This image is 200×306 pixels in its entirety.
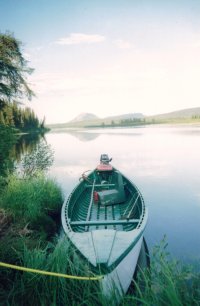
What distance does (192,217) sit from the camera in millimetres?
13898

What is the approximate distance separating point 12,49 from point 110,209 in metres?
15.3

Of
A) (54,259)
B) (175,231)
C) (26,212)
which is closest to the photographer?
(54,259)

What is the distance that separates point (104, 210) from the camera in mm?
10930

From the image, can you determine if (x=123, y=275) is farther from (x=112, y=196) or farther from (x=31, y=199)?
(x=31, y=199)

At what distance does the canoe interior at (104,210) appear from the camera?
852cm

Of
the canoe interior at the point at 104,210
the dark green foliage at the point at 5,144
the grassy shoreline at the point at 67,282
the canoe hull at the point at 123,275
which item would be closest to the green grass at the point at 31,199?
the canoe interior at the point at 104,210

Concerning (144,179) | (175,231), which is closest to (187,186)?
(144,179)

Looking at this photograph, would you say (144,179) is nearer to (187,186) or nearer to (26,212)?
(187,186)

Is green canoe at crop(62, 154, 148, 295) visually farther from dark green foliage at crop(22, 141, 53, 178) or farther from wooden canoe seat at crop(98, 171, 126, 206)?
dark green foliage at crop(22, 141, 53, 178)

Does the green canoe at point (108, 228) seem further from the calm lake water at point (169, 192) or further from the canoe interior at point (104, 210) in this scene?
the calm lake water at point (169, 192)

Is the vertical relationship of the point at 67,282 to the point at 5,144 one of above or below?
below

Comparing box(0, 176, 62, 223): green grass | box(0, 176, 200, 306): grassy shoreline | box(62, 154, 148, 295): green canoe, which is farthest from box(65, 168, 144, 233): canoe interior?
box(0, 176, 200, 306): grassy shoreline

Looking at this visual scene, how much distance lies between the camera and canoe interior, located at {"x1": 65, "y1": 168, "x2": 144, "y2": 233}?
28.0 feet

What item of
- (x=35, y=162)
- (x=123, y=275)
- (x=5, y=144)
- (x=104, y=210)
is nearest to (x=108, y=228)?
(x=104, y=210)
